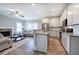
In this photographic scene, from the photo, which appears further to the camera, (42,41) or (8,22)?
(8,22)

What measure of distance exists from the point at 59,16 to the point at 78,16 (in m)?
2.56

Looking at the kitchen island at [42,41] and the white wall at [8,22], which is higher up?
the white wall at [8,22]

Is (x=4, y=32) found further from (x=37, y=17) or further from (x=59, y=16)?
(x=59, y=16)

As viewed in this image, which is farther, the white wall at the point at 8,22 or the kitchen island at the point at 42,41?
the white wall at the point at 8,22

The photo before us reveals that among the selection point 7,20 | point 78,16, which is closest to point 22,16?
point 7,20

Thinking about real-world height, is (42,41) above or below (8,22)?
below

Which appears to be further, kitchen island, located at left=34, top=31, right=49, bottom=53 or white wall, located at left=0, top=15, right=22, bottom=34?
→ white wall, located at left=0, top=15, right=22, bottom=34

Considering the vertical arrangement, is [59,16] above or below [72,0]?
above

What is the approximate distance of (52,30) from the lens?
455cm

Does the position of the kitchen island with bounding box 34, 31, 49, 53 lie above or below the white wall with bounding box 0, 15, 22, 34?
below
